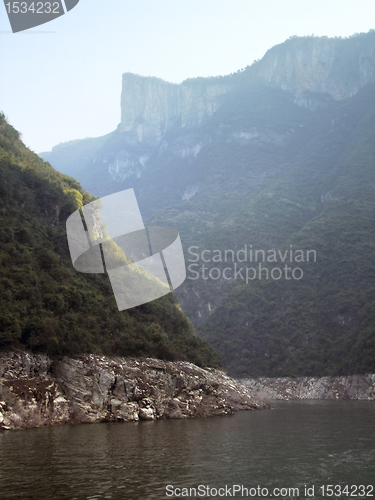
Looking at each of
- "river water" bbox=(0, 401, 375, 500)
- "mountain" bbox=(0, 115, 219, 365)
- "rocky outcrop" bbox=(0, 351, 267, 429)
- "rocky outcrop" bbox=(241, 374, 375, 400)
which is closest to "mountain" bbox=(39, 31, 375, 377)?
"rocky outcrop" bbox=(241, 374, 375, 400)

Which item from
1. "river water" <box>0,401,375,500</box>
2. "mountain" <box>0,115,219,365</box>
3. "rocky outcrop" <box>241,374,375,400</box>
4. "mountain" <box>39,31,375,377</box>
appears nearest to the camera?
"river water" <box>0,401,375,500</box>

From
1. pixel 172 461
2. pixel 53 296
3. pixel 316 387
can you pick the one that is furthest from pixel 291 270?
pixel 172 461

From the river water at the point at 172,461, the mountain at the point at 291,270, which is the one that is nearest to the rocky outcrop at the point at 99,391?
the river water at the point at 172,461

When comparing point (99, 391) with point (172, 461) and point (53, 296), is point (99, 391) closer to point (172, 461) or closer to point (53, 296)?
point (53, 296)

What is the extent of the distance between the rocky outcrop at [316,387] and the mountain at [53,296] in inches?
1546

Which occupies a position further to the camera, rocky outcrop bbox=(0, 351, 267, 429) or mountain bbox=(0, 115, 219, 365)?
mountain bbox=(0, 115, 219, 365)

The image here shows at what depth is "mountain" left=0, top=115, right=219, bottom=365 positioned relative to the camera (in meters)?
36.2

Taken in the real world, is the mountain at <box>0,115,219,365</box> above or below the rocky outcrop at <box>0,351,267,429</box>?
above

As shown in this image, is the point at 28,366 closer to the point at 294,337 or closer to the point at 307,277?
the point at 294,337

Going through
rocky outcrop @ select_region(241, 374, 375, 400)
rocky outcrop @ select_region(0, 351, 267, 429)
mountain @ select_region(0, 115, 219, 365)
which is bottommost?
rocky outcrop @ select_region(241, 374, 375, 400)

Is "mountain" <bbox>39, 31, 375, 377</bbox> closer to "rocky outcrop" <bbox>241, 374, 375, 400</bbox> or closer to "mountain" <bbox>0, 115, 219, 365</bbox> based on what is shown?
"rocky outcrop" <bbox>241, 374, 375, 400</bbox>

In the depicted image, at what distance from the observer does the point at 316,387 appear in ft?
303

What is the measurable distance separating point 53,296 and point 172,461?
74.1ft

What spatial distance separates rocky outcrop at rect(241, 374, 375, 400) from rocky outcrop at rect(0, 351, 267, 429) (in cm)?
4179
